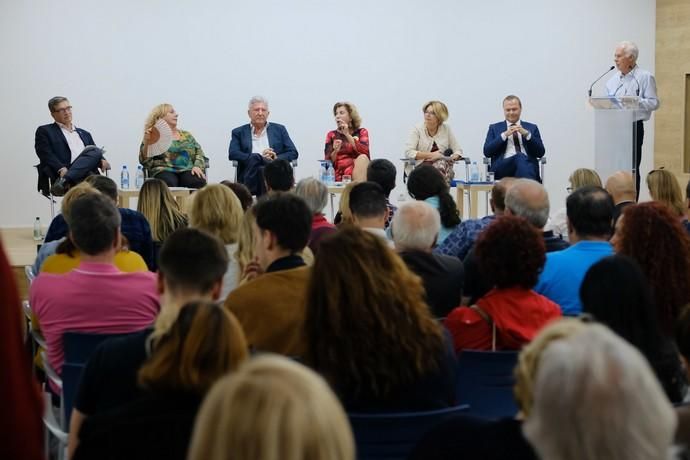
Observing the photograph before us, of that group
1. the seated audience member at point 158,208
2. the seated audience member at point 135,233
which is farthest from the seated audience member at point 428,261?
the seated audience member at point 158,208

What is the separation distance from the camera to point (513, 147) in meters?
10.3

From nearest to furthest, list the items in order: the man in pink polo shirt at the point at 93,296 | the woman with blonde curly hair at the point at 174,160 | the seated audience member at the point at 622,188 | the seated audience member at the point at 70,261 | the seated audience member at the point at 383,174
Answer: the man in pink polo shirt at the point at 93,296
the seated audience member at the point at 70,261
the seated audience member at the point at 622,188
the seated audience member at the point at 383,174
the woman with blonde curly hair at the point at 174,160

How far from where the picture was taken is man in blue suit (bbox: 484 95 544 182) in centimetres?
1007

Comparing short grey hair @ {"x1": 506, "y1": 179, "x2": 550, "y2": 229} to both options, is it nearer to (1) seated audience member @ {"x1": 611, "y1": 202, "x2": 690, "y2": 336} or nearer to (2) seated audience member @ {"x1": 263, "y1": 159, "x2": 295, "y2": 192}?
(1) seated audience member @ {"x1": 611, "y1": 202, "x2": 690, "y2": 336}

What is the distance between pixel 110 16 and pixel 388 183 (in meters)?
5.97

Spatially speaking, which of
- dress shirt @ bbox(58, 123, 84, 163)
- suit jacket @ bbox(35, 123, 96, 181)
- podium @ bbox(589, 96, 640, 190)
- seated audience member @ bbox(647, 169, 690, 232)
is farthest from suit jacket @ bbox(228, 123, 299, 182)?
seated audience member @ bbox(647, 169, 690, 232)

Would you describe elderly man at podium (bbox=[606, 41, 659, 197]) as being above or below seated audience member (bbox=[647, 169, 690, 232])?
above

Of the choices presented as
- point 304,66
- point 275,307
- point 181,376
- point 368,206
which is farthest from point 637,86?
point 181,376

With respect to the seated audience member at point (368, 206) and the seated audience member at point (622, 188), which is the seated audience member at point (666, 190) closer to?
the seated audience member at point (622, 188)

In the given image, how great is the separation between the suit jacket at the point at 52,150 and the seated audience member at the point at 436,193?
→ 4830mm

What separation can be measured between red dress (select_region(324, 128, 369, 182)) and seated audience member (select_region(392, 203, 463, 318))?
20.2 feet

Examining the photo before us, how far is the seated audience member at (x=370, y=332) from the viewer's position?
105 inches

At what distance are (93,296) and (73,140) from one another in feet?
22.5

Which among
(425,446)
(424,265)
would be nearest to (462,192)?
(424,265)
